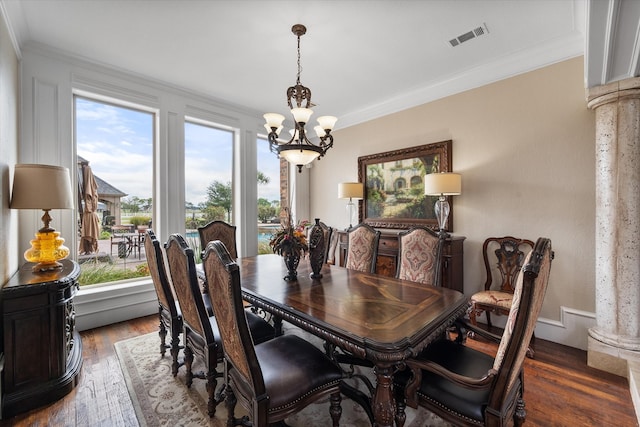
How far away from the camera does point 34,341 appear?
1.92 m

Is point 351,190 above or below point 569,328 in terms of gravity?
above

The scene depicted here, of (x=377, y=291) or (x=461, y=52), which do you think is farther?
(x=461, y=52)

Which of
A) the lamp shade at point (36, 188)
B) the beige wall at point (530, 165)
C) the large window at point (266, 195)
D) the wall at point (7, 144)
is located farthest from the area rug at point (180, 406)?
the large window at point (266, 195)

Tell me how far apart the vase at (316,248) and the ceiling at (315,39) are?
5.82 ft

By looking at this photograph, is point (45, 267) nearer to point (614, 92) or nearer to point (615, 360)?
point (615, 360)

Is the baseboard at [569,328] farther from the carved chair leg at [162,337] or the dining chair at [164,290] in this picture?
the carved chair leg at [162,337]

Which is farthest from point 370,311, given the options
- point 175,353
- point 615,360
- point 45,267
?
point 45,267

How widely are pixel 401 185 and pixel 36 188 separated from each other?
3.80 meters

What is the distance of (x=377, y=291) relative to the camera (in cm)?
201

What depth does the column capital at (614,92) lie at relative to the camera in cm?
218

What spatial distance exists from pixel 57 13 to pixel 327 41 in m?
2.29

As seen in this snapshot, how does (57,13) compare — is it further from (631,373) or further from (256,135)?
(631,373)

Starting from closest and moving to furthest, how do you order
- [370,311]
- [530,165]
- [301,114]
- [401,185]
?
1. [370,311]
2. [301,114]
3. [530,165]
4. [401,185]

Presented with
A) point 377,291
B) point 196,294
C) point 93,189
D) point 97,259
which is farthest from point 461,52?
point 97,259
